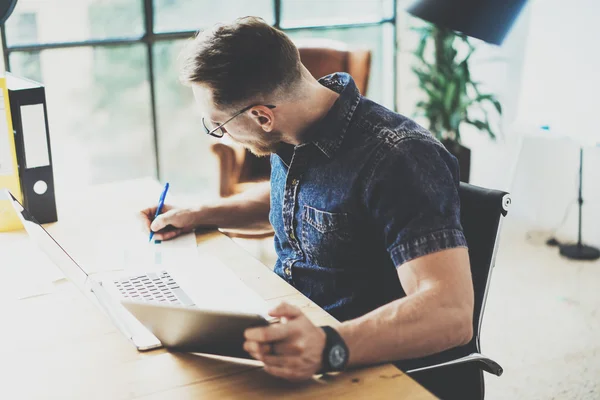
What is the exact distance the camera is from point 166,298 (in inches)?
53.5

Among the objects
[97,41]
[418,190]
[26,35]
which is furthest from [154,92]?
[418,190]

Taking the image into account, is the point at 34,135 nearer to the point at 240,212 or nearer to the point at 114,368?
the point at 240,212

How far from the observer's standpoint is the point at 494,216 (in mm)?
1397

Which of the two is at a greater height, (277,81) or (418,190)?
(277,81)

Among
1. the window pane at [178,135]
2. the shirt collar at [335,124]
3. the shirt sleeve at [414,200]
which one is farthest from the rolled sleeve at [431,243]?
the window pane at [178,135]

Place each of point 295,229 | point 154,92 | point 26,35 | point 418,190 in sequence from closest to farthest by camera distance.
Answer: point 418,190, point 295,229, point 26,35, point 154,92

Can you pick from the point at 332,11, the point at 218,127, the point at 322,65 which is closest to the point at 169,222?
the point at 218,127

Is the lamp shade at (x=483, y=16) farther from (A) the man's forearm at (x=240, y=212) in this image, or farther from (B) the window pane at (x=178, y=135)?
(B) the window pane at (x=178, y=135)

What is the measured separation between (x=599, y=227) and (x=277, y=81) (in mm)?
2550

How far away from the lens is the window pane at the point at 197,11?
3.75 m

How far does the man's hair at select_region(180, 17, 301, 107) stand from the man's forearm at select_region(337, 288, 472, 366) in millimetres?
502

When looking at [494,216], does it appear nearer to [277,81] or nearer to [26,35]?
[277,81]

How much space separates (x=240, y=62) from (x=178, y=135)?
267cm

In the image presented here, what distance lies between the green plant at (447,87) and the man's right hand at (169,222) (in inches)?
93.4
